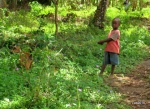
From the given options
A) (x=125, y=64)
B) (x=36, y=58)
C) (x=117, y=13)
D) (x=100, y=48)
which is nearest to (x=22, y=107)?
(x=36, y=58)

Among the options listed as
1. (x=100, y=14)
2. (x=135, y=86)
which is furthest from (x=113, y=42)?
(x=100, y=14)

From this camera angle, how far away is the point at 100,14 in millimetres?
11133

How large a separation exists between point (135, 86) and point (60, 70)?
1.68 m

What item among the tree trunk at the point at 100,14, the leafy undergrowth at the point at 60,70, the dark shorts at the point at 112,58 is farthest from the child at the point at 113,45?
the tree trunk at the point at 100,14

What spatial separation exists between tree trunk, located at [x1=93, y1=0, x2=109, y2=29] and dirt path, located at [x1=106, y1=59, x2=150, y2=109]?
3.68 metres

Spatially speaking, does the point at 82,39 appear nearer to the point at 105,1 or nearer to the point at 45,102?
the point at 105,1

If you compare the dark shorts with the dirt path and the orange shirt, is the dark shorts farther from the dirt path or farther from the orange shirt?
the dirt path

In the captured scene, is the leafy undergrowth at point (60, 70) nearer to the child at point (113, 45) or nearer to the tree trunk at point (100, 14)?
the child at point (113, 45)

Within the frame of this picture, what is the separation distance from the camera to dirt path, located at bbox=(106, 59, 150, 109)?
545cm

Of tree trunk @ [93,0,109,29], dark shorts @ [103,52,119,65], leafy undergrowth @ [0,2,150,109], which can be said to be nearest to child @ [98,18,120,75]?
dark shorts @ [103,52,119,65]

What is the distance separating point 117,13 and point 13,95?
11617 millimetres

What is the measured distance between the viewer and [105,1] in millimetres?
10930

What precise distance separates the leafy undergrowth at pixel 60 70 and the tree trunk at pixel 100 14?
25.7 inches

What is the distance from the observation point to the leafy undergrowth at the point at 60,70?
4.58 m
